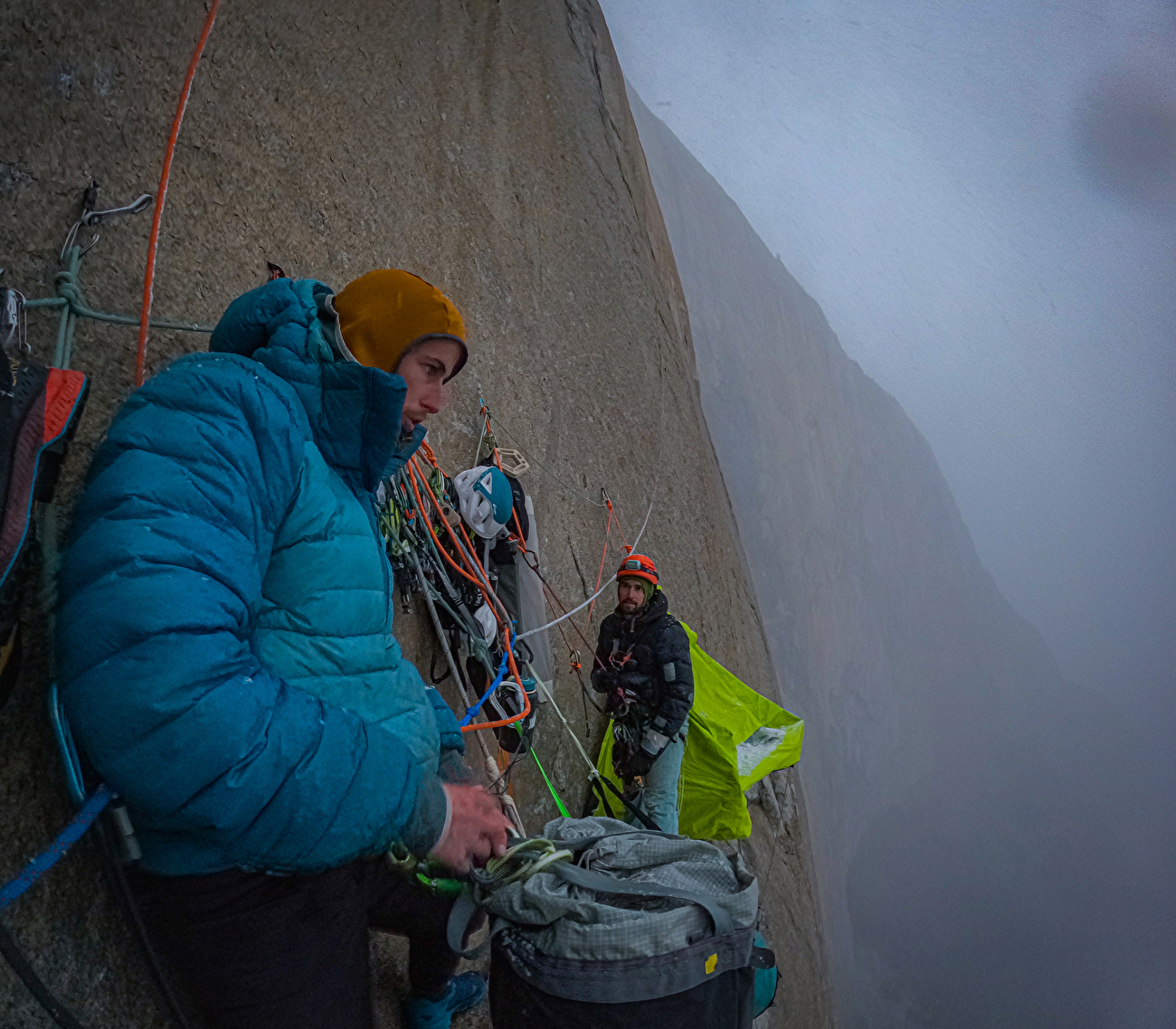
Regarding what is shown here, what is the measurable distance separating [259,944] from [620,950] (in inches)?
24.7

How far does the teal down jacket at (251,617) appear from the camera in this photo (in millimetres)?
951

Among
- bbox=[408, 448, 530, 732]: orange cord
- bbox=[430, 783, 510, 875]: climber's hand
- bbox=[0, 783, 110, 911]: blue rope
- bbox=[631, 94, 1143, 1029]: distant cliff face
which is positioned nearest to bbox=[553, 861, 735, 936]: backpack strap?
bbox=[430, 783, 510, 875]: climber's hand

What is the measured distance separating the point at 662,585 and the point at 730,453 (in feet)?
41.0

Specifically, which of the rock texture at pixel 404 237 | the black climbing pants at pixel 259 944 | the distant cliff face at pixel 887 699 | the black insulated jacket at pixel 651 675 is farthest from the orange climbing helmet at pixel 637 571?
the distant cliff face at pixel 887 699

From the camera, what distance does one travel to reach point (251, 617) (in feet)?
3.69

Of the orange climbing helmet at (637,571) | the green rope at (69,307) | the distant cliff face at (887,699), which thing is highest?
the green rope at (69,307)

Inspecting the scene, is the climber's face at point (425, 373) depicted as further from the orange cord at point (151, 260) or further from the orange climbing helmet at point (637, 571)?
the orange climbing helmet at point (637, 571)

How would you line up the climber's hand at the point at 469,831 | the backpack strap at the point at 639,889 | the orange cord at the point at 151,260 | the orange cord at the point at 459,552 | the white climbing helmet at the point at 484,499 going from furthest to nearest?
the white climbing helmet at the point at 484,499
the orange cord at the point at 459,552
the orange cord at the point at 151,260
the backpack strap at the point at 639,889
the climber's hand at the point at 469,831

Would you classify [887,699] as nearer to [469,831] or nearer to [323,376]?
[469,831]

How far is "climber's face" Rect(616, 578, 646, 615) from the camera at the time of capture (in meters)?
4.34

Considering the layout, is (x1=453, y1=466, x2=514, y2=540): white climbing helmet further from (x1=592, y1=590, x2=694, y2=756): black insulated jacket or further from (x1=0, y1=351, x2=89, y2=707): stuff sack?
(x1=0, y1=351, x2=89, y2=707): stuff sack

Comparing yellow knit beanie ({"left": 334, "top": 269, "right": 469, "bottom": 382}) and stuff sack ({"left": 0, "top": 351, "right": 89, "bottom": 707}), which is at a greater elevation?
yellow knit beanie ({"left": 334, "top": 269, "right": 469, "bottom": 382})

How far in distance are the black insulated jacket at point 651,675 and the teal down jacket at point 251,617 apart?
9.36 ft

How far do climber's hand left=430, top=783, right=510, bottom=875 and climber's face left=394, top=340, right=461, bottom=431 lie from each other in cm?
76
